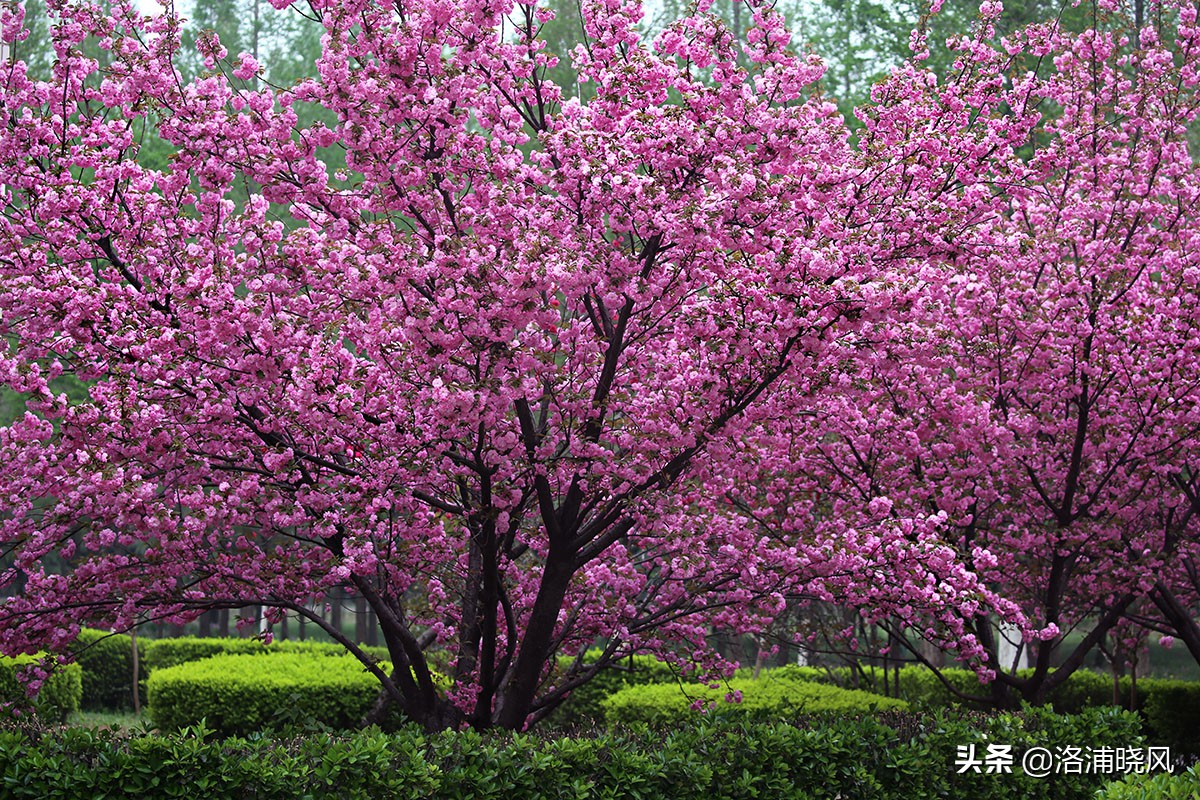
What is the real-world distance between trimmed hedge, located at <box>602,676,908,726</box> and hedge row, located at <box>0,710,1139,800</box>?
109 inches

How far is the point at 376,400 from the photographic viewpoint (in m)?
6.41

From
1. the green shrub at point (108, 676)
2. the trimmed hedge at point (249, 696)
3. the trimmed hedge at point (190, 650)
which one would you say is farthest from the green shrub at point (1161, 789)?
the green shrub at point (108, 676)

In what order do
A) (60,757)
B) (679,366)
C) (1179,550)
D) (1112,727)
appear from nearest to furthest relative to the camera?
1. (60,757)
2. (679,366)
3. (1112,727)
4. (1179,550)

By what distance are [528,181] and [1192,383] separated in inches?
211

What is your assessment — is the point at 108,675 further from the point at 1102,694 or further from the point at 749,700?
the point at 1102,694

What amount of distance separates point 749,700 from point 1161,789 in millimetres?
6164

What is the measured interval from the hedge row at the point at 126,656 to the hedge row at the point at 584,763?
34.8 ft

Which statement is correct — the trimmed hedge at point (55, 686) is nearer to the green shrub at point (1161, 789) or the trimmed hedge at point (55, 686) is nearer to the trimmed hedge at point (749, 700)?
the trimmed hedge at point (749, 700)

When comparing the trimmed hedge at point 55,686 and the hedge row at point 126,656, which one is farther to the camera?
the hedge row at point 126,656

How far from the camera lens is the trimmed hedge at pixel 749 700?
33.0 ft

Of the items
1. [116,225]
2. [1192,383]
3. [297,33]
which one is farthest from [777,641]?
[297,33]

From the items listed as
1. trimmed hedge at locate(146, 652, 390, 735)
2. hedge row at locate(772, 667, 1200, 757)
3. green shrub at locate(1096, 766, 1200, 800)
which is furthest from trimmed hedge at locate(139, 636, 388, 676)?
green shrub at locate(1096, 766, 1200, 800)

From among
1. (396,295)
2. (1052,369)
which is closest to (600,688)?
(1052,369)

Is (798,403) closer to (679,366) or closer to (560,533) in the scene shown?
(679,366)
